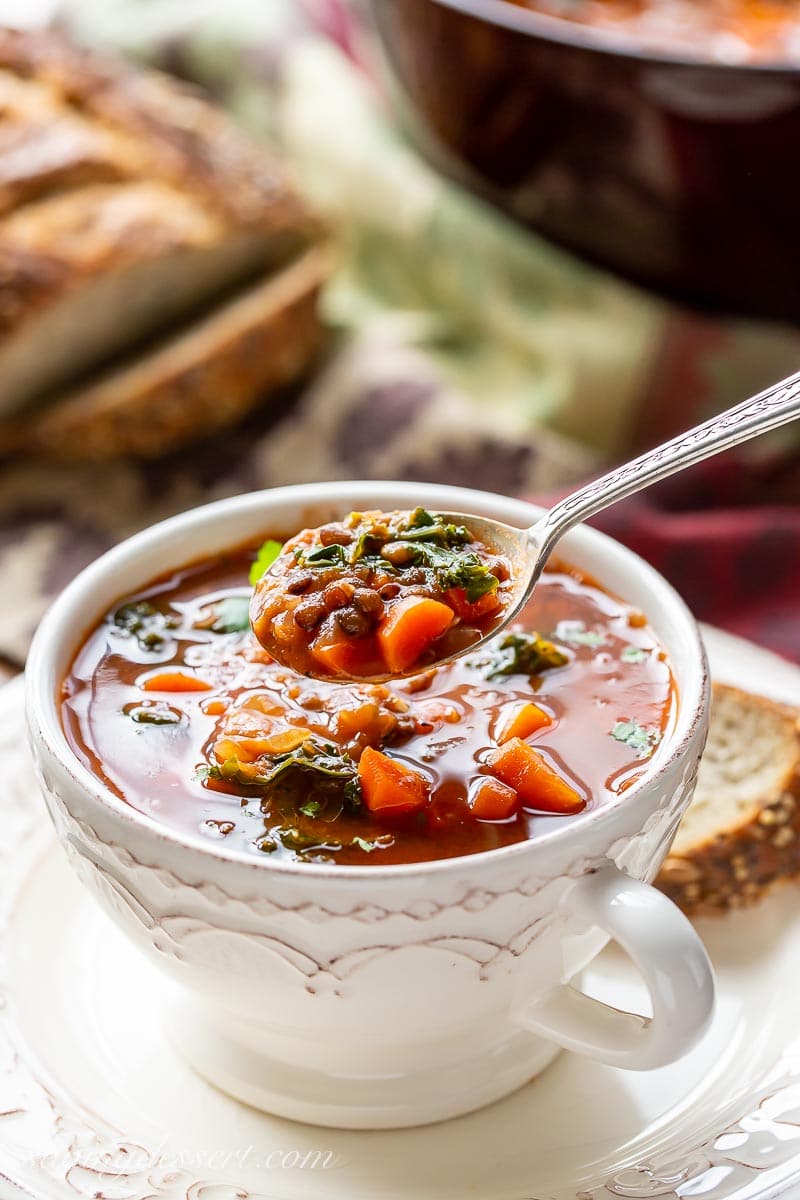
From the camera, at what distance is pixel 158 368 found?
3869 mm

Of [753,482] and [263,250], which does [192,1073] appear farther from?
[263,250]

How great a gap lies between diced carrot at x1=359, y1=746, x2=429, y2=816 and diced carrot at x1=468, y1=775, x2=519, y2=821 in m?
0.07

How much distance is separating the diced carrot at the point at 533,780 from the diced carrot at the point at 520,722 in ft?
0.24

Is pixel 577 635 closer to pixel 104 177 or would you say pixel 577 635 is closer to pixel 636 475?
pixel 636 475

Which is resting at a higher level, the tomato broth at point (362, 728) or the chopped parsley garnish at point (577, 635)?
the tomato broth at point (362, 728)

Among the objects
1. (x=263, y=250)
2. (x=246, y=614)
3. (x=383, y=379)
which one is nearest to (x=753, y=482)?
(x=383, y=379)

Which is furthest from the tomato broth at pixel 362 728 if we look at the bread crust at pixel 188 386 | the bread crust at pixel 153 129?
the bread crust at pixel 153 129

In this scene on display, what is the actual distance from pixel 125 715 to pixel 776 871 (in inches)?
45.2

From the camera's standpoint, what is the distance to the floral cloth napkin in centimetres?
344

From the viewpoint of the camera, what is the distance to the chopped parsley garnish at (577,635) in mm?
2303

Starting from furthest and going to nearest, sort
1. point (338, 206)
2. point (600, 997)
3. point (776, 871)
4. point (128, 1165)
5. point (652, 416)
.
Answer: point (338, 206), point (652, 416), point (776, 871), point (600, 997), point (128, 1165)

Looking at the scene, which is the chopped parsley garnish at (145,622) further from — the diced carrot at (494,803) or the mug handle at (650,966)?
the mug handle at (650,966)

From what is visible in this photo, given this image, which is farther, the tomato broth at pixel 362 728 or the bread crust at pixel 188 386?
the bread crust at pixel 188 386

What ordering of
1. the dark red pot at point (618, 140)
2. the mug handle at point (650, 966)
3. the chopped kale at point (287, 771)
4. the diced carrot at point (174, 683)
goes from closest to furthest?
the mug handle at point (650, 966)
the chopped kale at point (287, 771)
the diced carrot at point (174, 683)
the dark red pot at point (618, 140)
